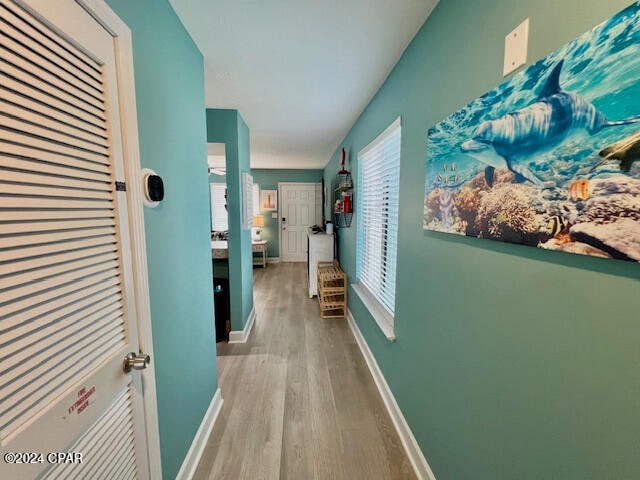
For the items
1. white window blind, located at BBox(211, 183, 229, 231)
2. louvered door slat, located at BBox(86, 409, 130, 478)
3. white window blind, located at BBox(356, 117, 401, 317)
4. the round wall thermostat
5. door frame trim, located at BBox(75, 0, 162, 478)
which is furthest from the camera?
white window blind, located at BBox(211, 183, 229, 231)

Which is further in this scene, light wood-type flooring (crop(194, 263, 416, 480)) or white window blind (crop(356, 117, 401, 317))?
white window blind (crop(356, 117, 401, 317))

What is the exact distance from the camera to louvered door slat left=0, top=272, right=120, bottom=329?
514 mm

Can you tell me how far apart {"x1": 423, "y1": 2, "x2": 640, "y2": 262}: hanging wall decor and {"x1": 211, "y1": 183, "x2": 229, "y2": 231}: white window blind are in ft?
19.5

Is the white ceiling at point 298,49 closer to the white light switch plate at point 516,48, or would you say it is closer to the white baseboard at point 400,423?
the white light switch plate at point 516,48

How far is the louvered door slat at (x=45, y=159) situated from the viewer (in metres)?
0.52

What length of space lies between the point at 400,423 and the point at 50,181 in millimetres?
2061

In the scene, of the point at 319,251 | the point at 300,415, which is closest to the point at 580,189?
the point at 300,415

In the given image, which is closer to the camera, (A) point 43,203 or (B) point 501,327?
(A) point 43,203

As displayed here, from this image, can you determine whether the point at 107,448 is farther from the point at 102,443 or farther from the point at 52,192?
the point at 52,192

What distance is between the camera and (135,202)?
92 cm

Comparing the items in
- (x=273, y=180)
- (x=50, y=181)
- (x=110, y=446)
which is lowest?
(x=110, y=446)

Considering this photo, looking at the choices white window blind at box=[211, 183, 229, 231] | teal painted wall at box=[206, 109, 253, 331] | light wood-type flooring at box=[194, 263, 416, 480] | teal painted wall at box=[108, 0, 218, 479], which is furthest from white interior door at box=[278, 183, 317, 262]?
teal painted wall at box=[108, 0, 218, 479]

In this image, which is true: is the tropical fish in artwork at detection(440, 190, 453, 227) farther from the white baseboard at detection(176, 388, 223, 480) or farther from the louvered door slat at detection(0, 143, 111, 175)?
the white baseboard at detection(176, 388, 223, 480)

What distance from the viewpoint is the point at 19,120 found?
539mm
